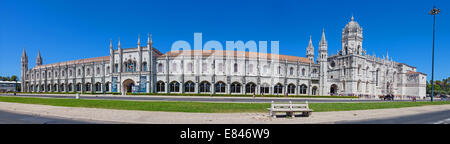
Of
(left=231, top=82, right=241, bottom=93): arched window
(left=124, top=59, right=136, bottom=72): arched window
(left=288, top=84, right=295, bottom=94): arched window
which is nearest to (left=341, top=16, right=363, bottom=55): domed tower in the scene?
(left=288, top=84, right=295, bottom=94): arched window

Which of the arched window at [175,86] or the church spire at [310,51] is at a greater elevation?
the church spire at [310,51]

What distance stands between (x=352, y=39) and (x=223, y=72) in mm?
44502

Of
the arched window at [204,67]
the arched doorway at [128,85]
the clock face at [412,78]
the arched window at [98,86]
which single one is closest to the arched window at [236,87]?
the arched window at [204,67]

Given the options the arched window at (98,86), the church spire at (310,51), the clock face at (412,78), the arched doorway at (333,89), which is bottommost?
the arched doorway at (333,89)

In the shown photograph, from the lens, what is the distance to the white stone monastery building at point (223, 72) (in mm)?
42781

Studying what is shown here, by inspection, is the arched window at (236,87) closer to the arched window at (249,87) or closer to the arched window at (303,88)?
the arched window at (249,87)

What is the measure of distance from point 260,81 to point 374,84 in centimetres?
4220

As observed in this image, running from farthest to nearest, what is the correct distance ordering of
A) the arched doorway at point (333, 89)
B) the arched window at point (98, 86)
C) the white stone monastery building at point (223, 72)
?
the arched doorway at point (333, 89), the arched window at point (98, 86), the white stone monastery building at point (223, 72)

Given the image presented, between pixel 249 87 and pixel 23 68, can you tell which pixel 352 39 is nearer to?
pixel 249 87

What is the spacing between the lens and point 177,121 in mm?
8227

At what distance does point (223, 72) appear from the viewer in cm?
4316

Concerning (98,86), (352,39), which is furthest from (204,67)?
(352,39)
